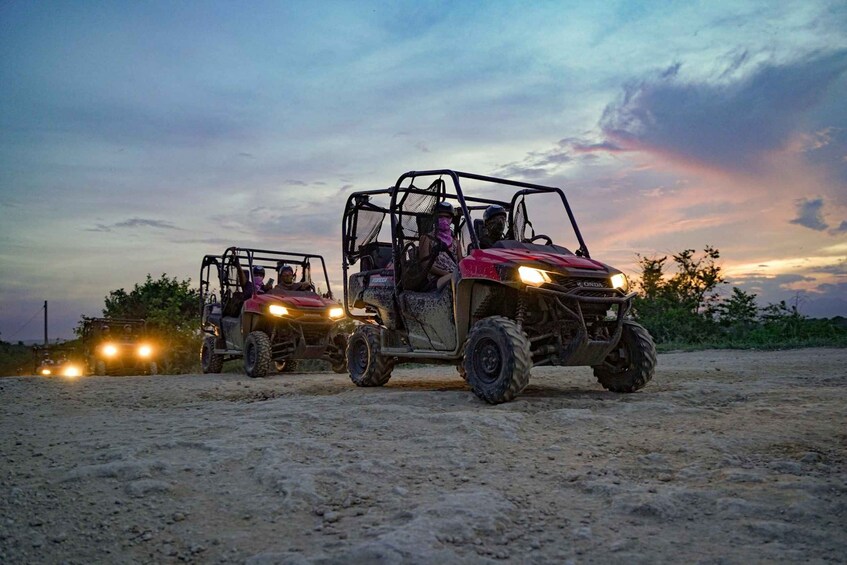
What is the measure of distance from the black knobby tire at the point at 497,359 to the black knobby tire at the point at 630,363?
1453 mm

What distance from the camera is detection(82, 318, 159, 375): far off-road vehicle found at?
18.1 metres

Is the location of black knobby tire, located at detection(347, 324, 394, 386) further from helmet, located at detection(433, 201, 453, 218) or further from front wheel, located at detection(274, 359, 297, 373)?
front wheel, located at detection(274, 359, 297, 373)

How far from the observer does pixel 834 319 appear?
15.8 metres

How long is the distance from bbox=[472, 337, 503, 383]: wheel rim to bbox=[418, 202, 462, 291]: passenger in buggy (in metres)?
1.39

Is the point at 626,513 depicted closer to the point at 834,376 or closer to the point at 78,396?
the point at 834,376

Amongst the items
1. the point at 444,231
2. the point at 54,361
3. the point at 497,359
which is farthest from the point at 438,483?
the point at 54,361

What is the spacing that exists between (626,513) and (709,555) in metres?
0.51

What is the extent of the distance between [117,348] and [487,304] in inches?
560

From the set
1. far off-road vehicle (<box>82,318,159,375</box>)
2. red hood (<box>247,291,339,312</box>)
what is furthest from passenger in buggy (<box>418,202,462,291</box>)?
far off-road vehicle (<box>82,318,159,375</box>)

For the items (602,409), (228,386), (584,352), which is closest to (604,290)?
(584,352)

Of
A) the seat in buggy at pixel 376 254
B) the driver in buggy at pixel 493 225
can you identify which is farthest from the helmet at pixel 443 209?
the seat in buggy at pixel 376 254

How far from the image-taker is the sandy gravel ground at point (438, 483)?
276cm

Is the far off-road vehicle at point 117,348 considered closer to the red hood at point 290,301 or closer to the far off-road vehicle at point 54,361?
the far off-road vehicle at point 54,361

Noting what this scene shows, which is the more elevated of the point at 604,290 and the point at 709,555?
the point at 604,290
